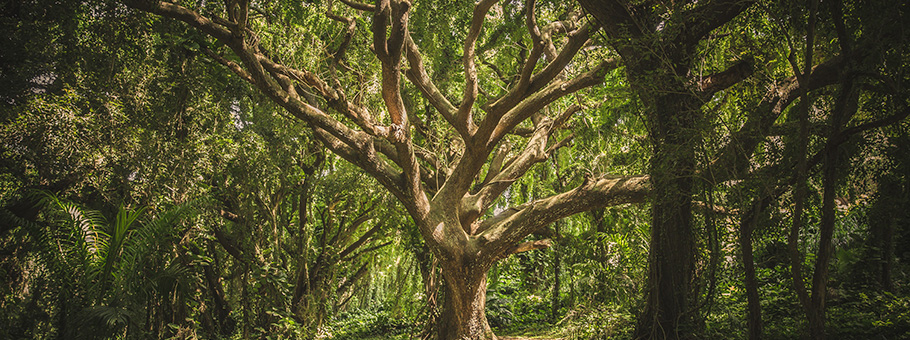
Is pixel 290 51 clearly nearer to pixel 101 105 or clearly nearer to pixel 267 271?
pixel 101 105

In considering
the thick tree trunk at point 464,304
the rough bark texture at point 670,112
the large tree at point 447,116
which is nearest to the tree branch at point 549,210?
the large tree at point 447,116

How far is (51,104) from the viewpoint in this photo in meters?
4.04

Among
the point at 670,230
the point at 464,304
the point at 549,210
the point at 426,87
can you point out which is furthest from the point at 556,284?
the point at 670,230

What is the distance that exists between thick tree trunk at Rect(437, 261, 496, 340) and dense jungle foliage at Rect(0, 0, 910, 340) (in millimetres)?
31

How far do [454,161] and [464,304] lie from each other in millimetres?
2116

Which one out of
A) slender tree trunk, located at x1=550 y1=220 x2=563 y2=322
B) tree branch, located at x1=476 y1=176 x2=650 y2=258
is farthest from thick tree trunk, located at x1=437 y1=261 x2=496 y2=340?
slender tree trunk, located at x1=550 y1=220 x2=563 y2=322

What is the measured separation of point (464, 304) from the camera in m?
5.41

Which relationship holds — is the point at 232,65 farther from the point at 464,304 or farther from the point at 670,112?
the point at 670,112

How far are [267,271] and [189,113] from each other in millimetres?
2083

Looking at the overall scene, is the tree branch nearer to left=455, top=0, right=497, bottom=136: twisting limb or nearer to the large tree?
the large tree

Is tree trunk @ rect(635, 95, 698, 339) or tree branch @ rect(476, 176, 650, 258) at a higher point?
tree branch @ rect(476, 176, 650, 258)

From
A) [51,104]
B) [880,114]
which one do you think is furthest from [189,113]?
[880,114]

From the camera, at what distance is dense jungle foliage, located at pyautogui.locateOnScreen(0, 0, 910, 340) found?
275cm

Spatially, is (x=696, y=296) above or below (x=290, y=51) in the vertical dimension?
below
